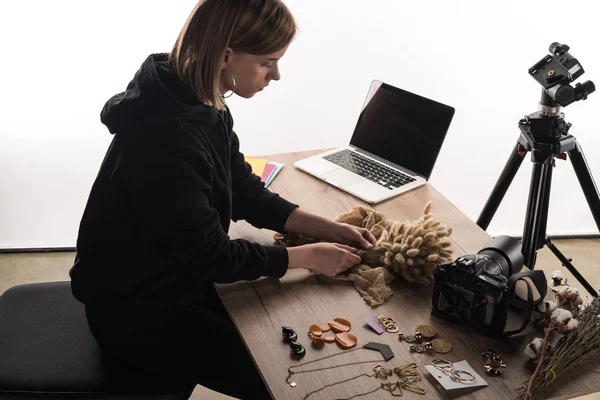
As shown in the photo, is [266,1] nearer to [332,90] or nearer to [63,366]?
[63,366]

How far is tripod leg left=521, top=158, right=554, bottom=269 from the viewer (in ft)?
6.61

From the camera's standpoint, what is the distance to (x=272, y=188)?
202 centimetres

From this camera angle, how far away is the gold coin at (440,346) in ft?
4.65

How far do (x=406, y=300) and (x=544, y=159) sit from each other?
686mm

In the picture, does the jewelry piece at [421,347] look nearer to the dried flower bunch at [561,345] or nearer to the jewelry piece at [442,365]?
the jewelry piece at [442,365]

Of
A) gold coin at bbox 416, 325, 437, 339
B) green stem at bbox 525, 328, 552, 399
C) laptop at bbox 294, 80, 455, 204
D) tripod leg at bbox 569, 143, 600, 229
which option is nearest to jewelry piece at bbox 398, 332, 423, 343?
gold coin at bbox 416, 325, 437, 339

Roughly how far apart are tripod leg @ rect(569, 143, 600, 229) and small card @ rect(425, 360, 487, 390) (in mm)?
906

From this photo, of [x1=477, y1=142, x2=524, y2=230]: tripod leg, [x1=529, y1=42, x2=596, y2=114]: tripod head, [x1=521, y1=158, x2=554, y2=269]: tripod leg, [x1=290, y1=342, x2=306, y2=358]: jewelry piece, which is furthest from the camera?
[x1=477, y1=142, x2=524, y2=230]: tripod leg

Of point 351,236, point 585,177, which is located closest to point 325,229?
point 351,236

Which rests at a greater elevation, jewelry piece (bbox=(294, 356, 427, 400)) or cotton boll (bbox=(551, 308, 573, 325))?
cotton boll (bbox=(551, 308, 573, 325))

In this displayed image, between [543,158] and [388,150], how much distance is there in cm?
44

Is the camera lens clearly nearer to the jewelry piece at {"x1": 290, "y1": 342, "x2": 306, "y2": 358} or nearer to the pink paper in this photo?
the jewelry piece at {"x1": 290, "y1": 342, "x2": 306, "y2": 358}

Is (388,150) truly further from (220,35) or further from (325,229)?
(220,35)

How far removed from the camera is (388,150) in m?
2.14
